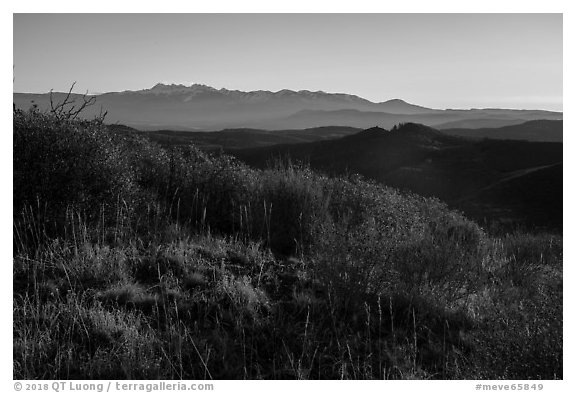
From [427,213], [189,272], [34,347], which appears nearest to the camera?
[34,347]

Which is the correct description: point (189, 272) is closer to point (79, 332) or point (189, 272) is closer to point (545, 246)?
point (79, 332)

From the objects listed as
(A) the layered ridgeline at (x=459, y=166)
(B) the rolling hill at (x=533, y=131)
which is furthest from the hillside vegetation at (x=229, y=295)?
(B) the rolling hill at (x=533, y=131)

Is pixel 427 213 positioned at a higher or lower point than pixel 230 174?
lower

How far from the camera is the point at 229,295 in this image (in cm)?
408

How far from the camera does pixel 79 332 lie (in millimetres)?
3404

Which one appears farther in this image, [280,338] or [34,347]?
[280,338]

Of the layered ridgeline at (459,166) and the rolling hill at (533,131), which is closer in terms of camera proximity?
the layered ridgeline at (459,166)

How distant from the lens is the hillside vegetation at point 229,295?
3229 mm

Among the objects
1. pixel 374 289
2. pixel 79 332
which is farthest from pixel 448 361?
pixel 79 332

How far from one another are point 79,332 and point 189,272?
4.03ft

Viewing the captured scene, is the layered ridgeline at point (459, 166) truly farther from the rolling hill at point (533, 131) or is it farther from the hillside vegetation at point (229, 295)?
the rolling hill at point (533, 131)

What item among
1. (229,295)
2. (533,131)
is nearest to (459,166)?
(229,295)

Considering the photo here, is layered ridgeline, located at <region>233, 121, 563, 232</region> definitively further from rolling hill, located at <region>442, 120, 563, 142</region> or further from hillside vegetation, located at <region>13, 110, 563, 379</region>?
rolling hill, located at <region>442, 120, 563, 142</region>
